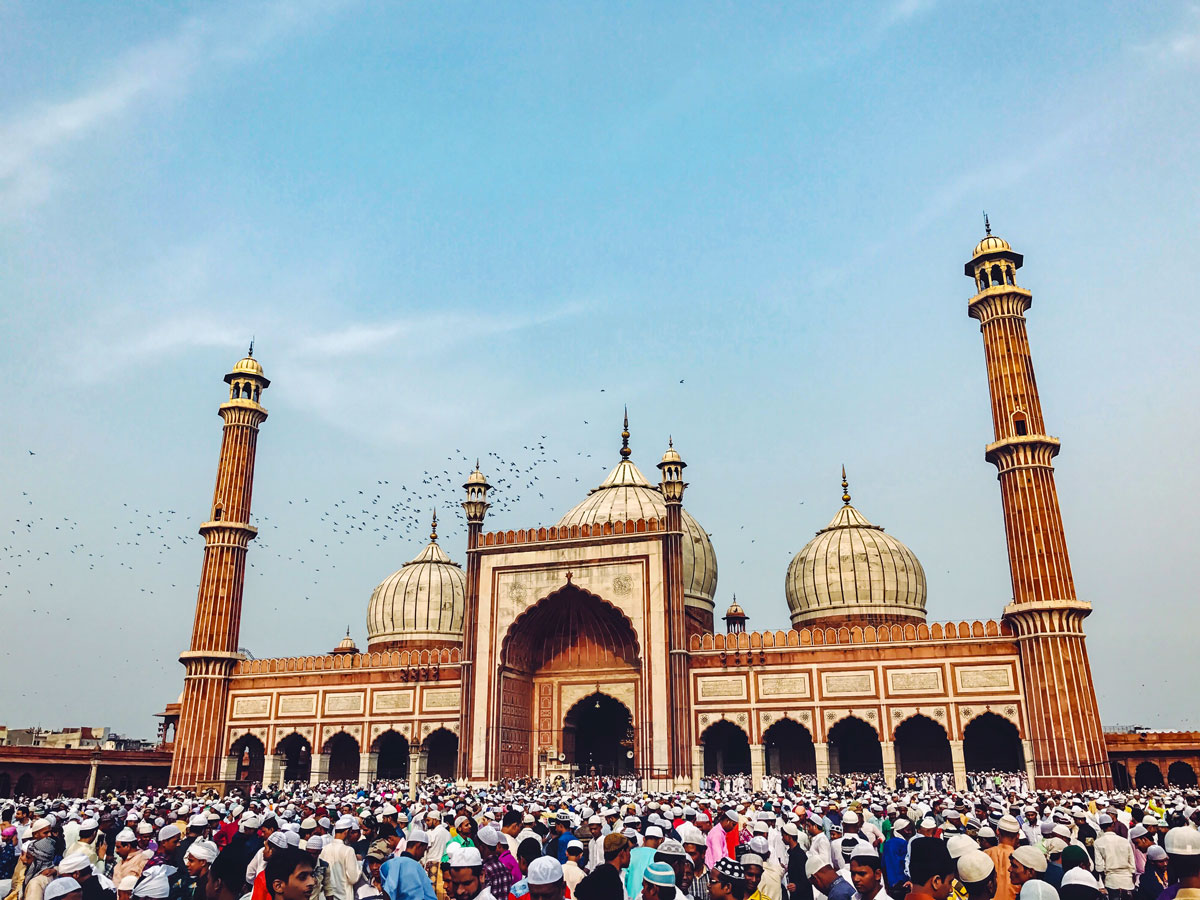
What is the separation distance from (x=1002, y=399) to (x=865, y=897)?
78.8 ft

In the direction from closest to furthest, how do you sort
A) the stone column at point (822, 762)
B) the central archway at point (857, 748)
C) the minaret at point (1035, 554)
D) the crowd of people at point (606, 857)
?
the crowd of people at point (606, 857), the minaret at point (1035, 554), the stone column at point (822, 762), the central archway at point (857, 748)

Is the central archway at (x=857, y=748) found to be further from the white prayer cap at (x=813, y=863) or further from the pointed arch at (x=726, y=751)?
the white prayer cap at (x=813, y=863)

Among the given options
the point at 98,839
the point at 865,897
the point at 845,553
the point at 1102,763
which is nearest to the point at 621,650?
the point at 845,553

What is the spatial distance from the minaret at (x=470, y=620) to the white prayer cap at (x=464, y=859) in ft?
73.7

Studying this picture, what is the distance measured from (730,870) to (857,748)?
82.6 feet

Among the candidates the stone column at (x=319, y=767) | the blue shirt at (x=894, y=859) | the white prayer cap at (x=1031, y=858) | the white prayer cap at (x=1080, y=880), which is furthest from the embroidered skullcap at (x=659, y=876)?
the stone column at (x=319, y=767)

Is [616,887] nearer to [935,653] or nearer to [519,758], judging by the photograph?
[935,653]

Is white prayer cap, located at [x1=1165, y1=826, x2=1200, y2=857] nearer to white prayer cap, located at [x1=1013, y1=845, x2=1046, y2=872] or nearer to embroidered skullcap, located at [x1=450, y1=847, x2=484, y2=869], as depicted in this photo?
white prayer cap, located at [x1=1013, y1=845, x2=1046, y2=872]

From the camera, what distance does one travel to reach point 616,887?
4539mm

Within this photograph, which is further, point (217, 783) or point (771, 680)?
point (217, 783)

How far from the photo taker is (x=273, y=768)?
3014cm

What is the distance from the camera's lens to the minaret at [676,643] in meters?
25.1

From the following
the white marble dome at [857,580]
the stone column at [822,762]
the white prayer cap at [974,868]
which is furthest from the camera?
the white marble dome at [857,580]

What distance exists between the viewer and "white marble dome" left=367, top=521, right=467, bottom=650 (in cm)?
3559
